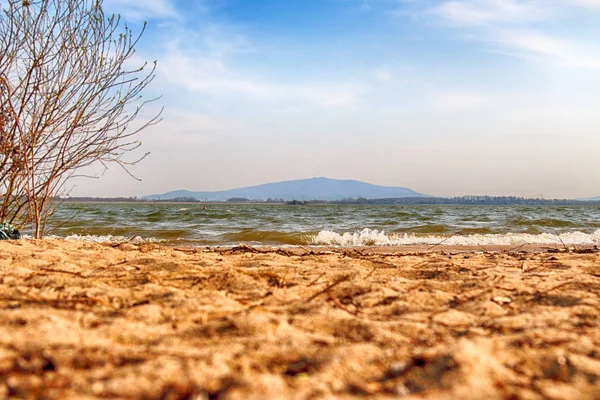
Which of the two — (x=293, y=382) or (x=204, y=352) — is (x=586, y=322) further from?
→ (x=204, y=352)

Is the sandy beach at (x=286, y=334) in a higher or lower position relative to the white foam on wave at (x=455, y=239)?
higher

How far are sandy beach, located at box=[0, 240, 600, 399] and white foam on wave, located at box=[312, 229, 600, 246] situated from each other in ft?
19.7

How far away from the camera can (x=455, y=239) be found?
9.20 meters

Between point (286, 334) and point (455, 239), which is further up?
point (286, 334)

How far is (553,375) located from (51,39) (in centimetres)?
503

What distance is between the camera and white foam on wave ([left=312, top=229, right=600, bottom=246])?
8672mm

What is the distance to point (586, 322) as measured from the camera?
1.87 m

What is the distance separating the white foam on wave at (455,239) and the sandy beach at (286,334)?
19.7 ft

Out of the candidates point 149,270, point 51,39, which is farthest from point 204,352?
point 51,39

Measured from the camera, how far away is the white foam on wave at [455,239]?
8.67 meters

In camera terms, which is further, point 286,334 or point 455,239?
point 455,239

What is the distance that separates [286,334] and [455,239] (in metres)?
8.40

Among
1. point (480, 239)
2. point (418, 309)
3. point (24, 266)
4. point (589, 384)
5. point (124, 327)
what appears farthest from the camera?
point (480, 239)

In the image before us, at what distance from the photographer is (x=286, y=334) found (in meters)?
1.61
